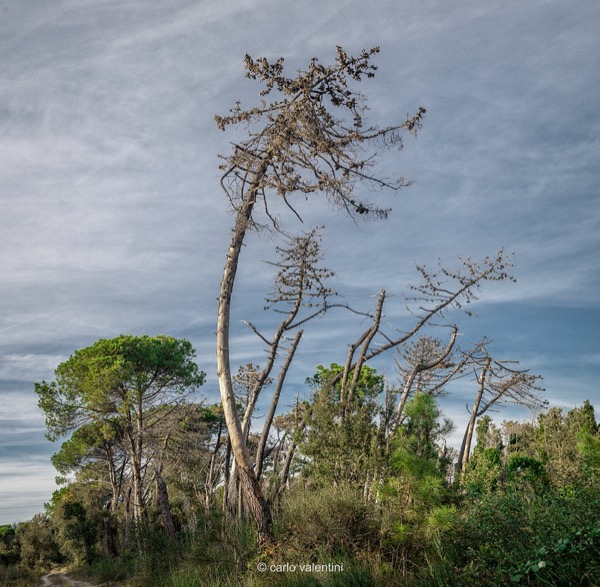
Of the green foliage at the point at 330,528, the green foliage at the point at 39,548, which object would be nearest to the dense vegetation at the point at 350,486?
the green foliage at the point at 330,528

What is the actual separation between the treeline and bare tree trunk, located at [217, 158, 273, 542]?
15.3 inches

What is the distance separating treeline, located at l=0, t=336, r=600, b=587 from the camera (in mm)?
5934

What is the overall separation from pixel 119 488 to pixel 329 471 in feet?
77.2

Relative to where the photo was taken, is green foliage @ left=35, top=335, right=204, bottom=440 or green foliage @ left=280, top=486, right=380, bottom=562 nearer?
green foliage @ left=280, top=486, right=380, bottom=562

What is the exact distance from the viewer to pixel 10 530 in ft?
170

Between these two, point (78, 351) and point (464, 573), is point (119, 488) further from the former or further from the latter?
point (464, 573)

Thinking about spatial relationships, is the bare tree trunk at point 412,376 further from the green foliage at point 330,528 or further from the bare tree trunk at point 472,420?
the green foliage at point 330,528

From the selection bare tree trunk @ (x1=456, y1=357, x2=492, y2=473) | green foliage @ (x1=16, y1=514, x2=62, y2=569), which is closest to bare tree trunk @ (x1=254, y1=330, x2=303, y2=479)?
bare tree trunk @ (x1=456, y1=357, x2=492, y2=473)

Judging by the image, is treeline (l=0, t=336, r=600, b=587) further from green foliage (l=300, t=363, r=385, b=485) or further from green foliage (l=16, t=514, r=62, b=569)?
green foliage (l=16, t=514, r=62, b=569)

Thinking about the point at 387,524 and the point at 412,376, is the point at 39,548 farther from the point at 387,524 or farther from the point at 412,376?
the point at 387,524

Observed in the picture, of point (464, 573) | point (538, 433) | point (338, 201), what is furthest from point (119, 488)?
point (464, 573)

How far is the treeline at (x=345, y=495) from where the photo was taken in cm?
593

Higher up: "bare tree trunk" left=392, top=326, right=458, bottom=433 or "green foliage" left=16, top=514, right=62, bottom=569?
"bare tree trunk" left=392, top=326, right=458, bottom=433

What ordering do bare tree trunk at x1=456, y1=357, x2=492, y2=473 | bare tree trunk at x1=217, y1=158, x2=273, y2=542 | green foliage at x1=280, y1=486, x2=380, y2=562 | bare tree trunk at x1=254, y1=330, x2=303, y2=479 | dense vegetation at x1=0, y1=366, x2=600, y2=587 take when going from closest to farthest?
1. dense vegetation at x1=0, y1=366, x2=600, y2=587
2. green foliage at x1=280, y1=486, x2=380, y2=562
3. bare tree trunk at x1=217, y1=158, x2=273, y2=542
4. bare tree trunk at x1=254, y1=330, x2=303, y2=479
5. bare tree trunk at x1=456, y1=357, x2=492, y2=473
